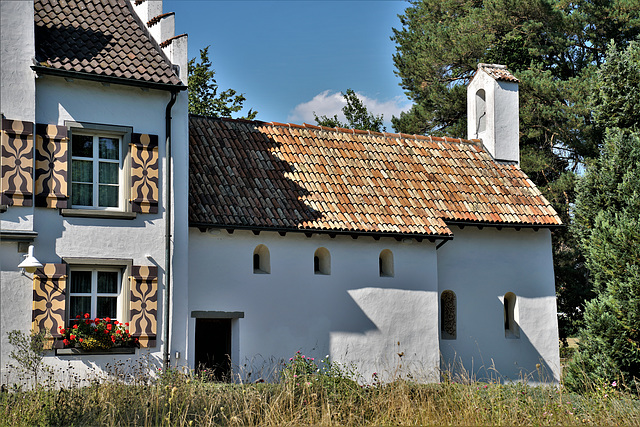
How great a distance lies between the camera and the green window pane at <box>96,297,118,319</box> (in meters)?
15.4

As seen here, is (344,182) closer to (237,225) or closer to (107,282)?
(237,225)

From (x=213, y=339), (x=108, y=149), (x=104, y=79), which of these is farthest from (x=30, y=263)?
(x=213, y=339)

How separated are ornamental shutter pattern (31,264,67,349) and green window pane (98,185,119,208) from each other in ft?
5.51

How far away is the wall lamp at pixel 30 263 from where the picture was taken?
46.8 ft

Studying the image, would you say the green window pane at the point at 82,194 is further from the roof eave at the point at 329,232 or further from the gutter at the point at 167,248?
the roof eave at the point at 329,232

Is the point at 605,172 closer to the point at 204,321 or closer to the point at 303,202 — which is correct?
the point at 303,202

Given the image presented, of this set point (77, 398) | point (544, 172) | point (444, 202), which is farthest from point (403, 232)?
point (544, 172)

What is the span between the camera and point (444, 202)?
2086 cm

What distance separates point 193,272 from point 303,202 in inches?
135

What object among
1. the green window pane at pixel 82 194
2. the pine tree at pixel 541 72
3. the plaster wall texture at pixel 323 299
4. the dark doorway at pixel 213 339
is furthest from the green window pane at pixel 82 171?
the pine tree at pixel 541 72

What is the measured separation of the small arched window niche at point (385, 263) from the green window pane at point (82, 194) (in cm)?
746

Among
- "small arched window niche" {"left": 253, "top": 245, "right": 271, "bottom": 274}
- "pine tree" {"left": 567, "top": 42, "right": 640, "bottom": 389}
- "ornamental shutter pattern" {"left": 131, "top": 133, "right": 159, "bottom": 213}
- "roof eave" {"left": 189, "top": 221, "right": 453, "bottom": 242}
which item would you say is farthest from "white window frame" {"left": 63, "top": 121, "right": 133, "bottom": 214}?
"pine tree" {"left": 567, "top": 42, "right": 640, "bottom": 389}

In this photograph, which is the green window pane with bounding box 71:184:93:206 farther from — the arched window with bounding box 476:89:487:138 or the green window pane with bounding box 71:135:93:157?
the arched window with bounding box 476:89:487:138

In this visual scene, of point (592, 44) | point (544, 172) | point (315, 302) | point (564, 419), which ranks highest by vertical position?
point (592, 44)
